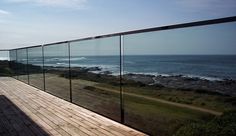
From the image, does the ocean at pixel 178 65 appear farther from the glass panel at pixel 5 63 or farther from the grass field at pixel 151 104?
the glass panel at pixel 5 63

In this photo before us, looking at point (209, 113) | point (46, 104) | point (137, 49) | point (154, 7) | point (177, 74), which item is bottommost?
point (46, 104)

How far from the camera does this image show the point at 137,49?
3.53m

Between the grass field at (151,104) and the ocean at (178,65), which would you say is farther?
the grass field at (151,104)

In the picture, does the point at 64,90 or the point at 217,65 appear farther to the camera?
the point at 64,90

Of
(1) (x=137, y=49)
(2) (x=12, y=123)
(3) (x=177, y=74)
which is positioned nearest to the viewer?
(3) (x=177, y=74)

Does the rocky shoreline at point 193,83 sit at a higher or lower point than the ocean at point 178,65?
lower

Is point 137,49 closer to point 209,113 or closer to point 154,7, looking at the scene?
point 209,113

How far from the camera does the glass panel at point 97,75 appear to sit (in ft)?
13.7

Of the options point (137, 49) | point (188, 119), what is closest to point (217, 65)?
point (188, 119)

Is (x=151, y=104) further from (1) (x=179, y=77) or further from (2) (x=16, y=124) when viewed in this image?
(2) (x=16, y=124)

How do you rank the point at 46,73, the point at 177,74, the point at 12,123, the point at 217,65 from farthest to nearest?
the point at 46,73 → the point at 12,123 → the point at 177,74 → the point at 217,65

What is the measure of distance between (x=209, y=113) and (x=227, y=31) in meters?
0.81

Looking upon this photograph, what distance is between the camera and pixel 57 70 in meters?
6.77

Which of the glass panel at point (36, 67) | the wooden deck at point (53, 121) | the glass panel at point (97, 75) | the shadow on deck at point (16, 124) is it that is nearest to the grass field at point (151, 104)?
the glass panel at point (97, 75)
